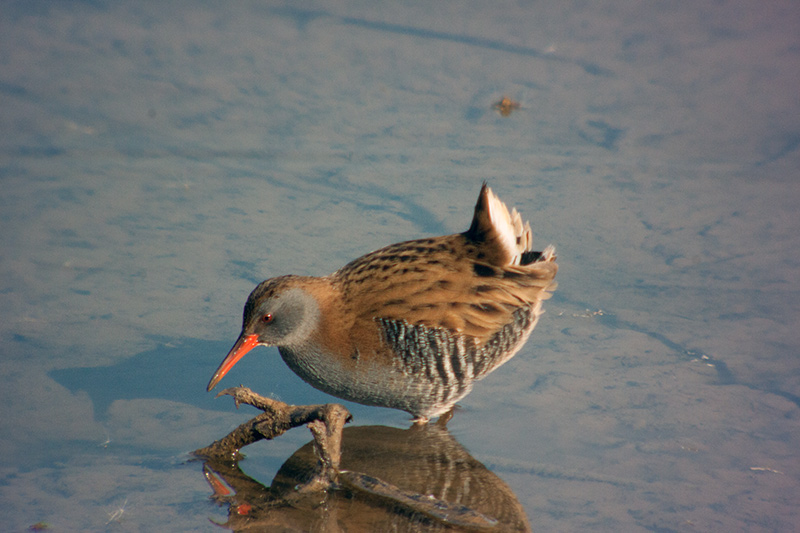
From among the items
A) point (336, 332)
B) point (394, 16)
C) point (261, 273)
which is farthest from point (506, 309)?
point (394, 16)

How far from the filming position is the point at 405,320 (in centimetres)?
405

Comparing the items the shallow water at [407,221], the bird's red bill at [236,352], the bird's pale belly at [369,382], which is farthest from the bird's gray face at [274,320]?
the shallow water at [407,221]

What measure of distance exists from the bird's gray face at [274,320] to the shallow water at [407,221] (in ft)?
1.29

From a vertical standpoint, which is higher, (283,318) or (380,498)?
(283,318)

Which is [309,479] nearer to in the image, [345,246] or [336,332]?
[336,332]

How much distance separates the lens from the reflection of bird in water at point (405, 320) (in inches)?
160

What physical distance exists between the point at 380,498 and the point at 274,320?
994 millimetres

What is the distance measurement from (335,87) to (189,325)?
282cm

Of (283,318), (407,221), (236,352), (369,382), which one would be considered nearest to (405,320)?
(369,382)

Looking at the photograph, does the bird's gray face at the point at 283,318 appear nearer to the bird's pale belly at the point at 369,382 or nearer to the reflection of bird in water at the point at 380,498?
the bird's pale belly at the point at 369,382

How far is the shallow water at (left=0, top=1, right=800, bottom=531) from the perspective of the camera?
3.89m

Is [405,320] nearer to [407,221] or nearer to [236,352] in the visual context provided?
[236,352]

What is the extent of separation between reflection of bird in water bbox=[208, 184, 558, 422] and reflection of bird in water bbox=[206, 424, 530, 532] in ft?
0.79

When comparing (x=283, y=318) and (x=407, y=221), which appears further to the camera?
(x=407, y=221)
